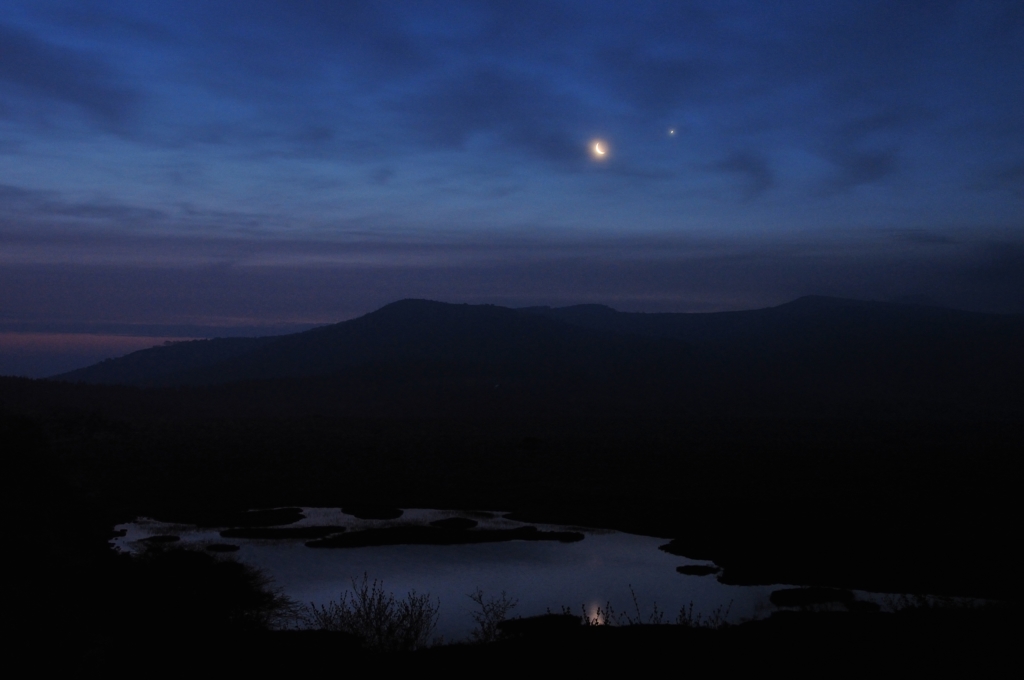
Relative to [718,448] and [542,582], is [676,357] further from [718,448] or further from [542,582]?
[542,582]

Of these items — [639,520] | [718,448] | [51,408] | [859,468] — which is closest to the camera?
[639,520]

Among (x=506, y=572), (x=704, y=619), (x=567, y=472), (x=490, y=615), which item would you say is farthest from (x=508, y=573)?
(x=567, y=472)

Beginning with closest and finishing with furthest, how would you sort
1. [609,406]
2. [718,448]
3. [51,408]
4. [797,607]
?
[797,607] < [718,448] < [51,408] < [609,406]

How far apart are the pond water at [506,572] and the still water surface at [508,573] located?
0.04 meters

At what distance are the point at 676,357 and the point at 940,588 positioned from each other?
530 feet

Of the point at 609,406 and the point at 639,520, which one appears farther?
the point at 609,406

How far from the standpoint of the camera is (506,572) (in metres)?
26.8

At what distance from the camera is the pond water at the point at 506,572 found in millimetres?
22875

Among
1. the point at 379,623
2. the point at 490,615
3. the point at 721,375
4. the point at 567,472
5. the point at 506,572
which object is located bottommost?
the point at 721,375

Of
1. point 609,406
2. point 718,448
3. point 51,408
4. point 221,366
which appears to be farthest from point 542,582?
point 221,366

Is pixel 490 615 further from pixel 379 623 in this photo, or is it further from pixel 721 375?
pixel 721 375

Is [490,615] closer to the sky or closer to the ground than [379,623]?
closer to the ground

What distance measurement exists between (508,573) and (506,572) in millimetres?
188

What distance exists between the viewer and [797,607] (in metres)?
22.6
